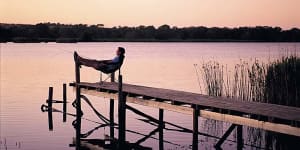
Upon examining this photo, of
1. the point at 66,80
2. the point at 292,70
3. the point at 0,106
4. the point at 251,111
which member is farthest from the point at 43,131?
the point at 66,80

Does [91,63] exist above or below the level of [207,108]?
above

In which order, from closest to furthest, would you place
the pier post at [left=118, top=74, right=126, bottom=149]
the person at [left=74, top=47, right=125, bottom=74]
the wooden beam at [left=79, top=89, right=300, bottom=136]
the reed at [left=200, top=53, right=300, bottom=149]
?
the wooden beam at [left=79, top=89, right=300, bottom=136] < the reed at [left=200, top=53, right=300, bottom=149] < the pier post at [left=118, top=74, right=126, bottom=149] < the person at [left=74, top=47, right=125, bottom=74]

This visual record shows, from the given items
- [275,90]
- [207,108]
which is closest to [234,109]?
[207,108]

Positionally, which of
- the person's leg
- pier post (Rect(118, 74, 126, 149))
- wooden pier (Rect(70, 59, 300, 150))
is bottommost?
pier post (Rect(118, 74, 126, 149))

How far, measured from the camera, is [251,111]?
10.2 metres

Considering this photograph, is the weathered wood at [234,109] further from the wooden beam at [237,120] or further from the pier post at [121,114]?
the pier post at [121,114]

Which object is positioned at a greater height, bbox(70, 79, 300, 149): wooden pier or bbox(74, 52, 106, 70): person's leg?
bbox(74, 52, 106, 70): person's leg

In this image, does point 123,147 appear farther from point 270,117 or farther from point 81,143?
point 270,117

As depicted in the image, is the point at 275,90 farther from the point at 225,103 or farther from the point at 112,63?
the point at 112,63

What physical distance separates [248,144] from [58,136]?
5503mm

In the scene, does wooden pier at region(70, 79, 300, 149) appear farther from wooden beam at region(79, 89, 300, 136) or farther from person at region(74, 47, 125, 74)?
person at region(74, 47, 125, 74)

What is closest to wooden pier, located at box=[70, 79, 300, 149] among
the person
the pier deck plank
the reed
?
the pier deck plank

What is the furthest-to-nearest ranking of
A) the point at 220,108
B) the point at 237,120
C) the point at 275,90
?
the point at 275,90
the point at 220,108
the point at 237,120

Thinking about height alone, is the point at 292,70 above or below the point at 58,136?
above
